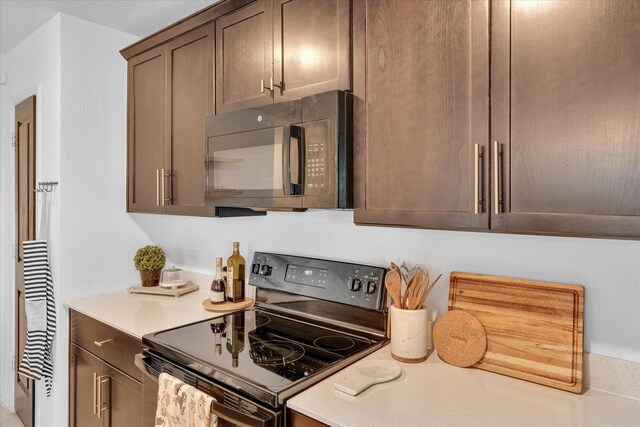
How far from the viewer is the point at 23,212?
2.59 meters

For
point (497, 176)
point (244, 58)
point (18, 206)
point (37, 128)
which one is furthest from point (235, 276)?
point (18, 206)

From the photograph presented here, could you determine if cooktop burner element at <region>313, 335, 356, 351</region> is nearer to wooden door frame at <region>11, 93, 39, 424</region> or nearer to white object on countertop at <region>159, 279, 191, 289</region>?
white object on countertop at <region>159, 279, 191, 289</region>

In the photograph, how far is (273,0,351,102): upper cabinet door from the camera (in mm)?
1357

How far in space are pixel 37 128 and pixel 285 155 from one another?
5.87 feet

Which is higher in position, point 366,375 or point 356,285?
point 356,285

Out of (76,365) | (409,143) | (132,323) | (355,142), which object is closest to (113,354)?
(132,323)

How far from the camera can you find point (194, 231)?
2.48 meters

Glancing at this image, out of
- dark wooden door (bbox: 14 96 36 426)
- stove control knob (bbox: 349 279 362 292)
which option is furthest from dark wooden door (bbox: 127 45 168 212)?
stove control knob (bbox: 349 279 362 292)

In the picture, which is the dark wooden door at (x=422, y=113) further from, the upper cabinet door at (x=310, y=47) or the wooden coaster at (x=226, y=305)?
the wooden coaster at (x=226, y=305)

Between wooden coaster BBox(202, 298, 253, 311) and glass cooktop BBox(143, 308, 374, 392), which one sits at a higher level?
wooden coaster BBox(202, 298, 253, 311)

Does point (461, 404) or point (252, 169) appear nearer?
point (461, 404)

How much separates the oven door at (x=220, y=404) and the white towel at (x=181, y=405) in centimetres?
3

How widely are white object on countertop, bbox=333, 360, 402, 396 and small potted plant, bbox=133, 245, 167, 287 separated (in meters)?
1.53

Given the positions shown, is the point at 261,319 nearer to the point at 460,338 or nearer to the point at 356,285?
the point at 356,285
